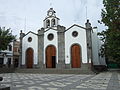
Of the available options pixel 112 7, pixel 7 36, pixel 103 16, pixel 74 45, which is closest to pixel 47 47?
pixel 74 45

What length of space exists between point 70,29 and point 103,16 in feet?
45.1

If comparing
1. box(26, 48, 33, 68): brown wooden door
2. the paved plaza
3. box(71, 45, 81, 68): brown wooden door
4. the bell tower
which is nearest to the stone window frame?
the bell tower

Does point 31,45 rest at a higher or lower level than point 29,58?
higher

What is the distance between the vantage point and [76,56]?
101 feet

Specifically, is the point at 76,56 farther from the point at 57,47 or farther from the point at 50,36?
the point at 50,36

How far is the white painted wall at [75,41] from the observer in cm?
3061

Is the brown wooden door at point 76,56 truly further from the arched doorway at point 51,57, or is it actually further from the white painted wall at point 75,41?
the arched doorway at point 51,57

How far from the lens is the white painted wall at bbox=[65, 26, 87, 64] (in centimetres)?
3061

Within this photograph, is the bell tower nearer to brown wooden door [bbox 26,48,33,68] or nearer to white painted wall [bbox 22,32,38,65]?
→ white painted wall [bbox 22,32,38,65]

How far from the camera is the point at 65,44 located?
32062mm

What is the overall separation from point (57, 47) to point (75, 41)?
3436 mm

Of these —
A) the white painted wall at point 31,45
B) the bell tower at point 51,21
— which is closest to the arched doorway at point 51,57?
the white painted wall at point 31,45

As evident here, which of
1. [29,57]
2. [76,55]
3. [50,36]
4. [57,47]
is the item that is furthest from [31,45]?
[76,55]

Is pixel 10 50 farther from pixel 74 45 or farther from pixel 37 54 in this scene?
pixel 74 45
